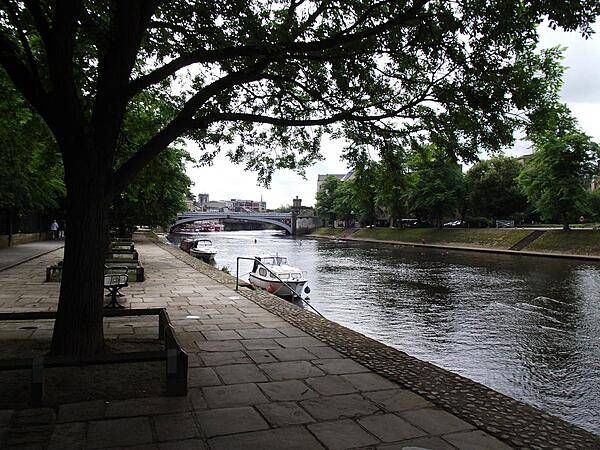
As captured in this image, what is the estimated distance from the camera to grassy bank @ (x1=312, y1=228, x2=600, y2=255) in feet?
124

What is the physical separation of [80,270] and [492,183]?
56.8 metres

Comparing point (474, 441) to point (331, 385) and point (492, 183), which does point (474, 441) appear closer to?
point (331, 385)

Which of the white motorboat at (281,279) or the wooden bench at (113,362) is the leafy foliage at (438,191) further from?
the wooden bench at (113,362)

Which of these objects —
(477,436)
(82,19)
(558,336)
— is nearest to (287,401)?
(477,436)

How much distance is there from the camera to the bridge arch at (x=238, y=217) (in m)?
83.6

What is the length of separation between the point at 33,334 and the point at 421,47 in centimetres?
720

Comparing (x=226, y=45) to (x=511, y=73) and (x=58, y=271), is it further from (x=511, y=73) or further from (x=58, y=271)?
(x=58, y=271)

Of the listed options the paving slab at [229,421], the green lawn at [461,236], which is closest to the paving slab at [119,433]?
the paving slab at [229,421]

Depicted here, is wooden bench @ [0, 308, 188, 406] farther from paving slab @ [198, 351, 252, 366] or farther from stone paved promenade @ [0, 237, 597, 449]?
paving slab @ [198, 351, 252, 366]

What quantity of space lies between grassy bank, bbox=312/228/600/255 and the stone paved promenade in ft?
118

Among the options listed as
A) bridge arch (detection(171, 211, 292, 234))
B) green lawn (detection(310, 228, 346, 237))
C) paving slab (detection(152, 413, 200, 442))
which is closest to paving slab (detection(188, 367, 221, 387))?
paving slab (detection(152, 413, 200, 442))

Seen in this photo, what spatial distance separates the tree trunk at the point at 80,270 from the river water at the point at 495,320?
24.5 ft

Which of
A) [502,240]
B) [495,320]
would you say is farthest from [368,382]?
[502,240]

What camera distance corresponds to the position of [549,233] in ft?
141
